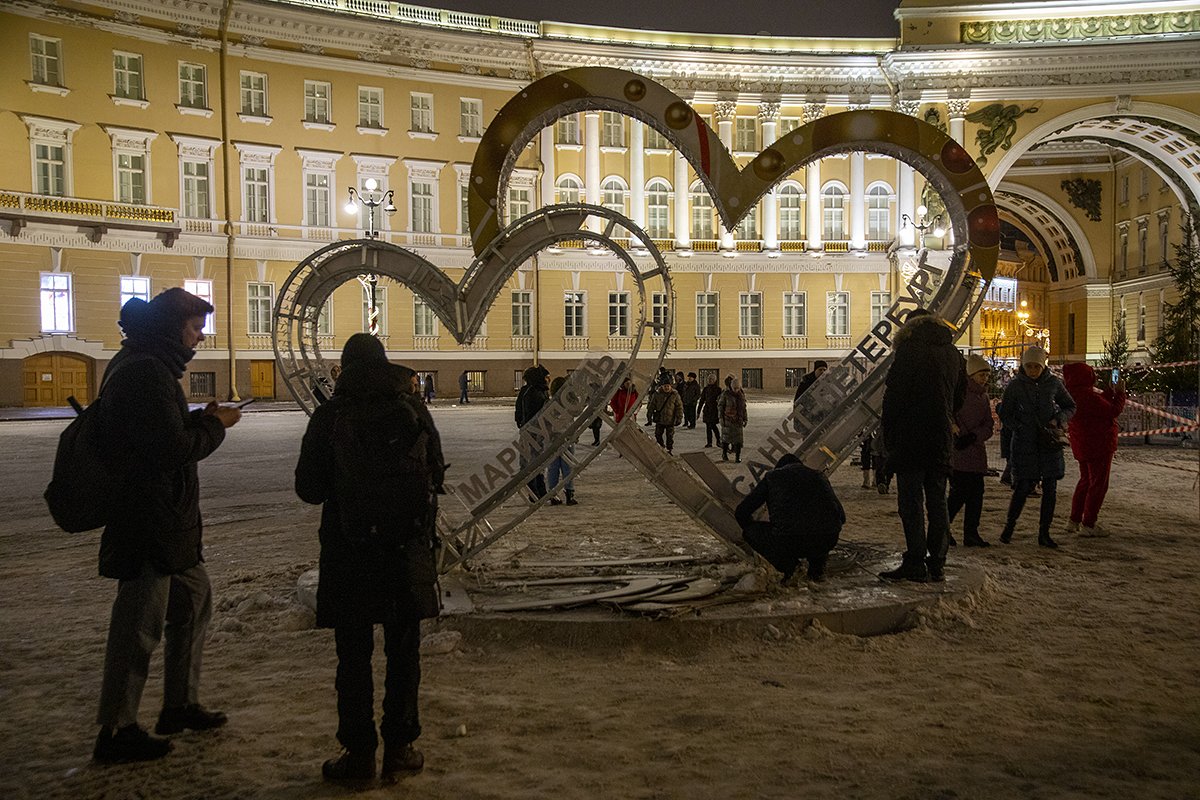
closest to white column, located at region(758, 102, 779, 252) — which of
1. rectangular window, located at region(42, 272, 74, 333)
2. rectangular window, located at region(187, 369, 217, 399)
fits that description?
rectangular window, located at region(187, 369, 217, 399)

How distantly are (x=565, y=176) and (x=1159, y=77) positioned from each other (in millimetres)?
24913

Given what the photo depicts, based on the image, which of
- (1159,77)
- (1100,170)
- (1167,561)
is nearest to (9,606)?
(1167,561)

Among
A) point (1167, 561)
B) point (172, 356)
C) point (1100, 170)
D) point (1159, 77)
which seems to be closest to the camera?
point (172, 356)

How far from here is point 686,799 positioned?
4051mm

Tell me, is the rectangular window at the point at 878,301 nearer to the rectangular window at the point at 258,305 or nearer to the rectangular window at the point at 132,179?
the rectangular window at the point at 258,305

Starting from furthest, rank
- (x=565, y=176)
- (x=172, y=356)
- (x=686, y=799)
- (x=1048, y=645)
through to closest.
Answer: (x=565, y=176) → (x=1048, y=645) → (x=172, y=356) → (x=686, y=799)

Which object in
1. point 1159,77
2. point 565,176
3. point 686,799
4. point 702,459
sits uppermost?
point 1159,77

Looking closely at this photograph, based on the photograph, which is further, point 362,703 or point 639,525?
point 639,525

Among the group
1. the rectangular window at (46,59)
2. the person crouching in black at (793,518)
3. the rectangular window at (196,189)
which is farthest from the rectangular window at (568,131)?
the person crouching in black at (793,518)

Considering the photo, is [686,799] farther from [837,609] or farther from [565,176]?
[565,176]

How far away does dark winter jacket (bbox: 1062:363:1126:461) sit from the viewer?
977 centimetres

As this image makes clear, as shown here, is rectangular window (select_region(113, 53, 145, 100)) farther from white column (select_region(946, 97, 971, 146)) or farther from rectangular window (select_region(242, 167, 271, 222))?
white column (select_region(946, 97, 971, 146))

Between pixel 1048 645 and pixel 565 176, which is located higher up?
pixel 565 176

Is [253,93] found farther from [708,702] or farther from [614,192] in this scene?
[708,702]
